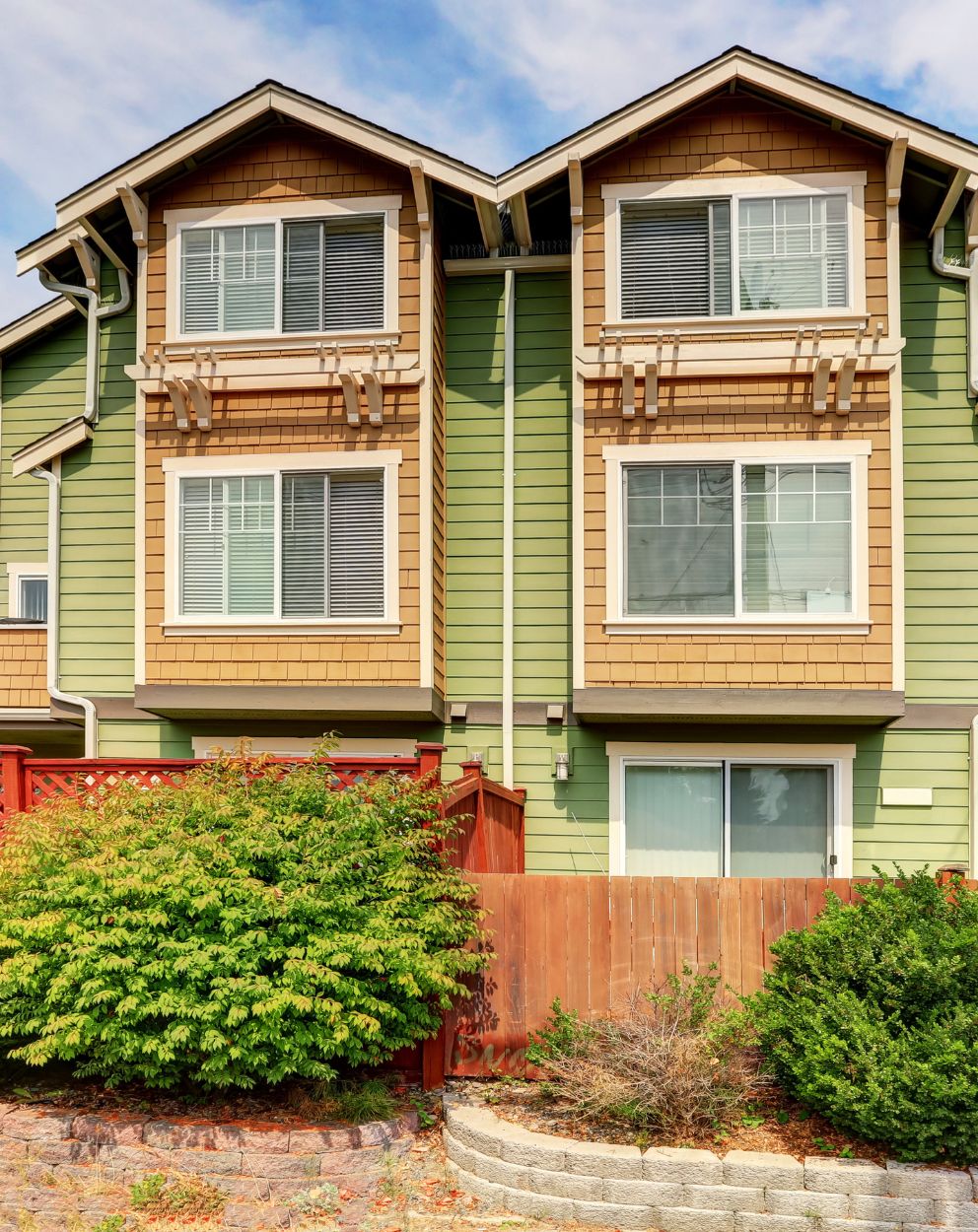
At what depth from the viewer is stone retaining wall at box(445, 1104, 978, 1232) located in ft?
18.2

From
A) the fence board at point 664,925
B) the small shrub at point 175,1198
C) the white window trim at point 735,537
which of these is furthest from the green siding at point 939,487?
the small shrub at point 175,1198

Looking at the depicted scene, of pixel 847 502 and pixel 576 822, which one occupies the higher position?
pixel 847 502

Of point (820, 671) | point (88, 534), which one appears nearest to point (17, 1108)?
point (88, 534)

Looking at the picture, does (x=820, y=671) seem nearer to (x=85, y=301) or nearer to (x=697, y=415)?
(x=697, y=415)

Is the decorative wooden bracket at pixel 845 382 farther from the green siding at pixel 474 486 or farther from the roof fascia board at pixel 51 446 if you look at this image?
the roof fascia board at pixel 51 446

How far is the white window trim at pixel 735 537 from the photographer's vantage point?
9742 millimetres

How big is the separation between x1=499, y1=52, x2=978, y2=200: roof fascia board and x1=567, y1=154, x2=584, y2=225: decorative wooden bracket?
0.07 m

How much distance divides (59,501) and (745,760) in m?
7.75

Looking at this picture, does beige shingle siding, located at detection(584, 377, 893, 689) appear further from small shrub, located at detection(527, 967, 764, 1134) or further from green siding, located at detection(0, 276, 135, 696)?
green siding, located at detection(0, 276, 135, 696)

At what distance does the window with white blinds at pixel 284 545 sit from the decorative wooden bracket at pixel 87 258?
279 centimetres

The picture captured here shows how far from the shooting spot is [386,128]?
1024 cm

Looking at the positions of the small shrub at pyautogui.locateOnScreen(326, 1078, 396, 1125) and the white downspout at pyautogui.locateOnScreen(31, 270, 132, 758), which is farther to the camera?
the white downspout at pyautogui.locateOnScreen(31, 270, 132, 758)

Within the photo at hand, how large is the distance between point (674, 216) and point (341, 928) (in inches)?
298

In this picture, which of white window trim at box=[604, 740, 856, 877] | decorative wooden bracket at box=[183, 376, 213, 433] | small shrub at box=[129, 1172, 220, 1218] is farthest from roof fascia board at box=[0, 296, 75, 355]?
small shrub at box=[129, 1172, 220, 1218]
